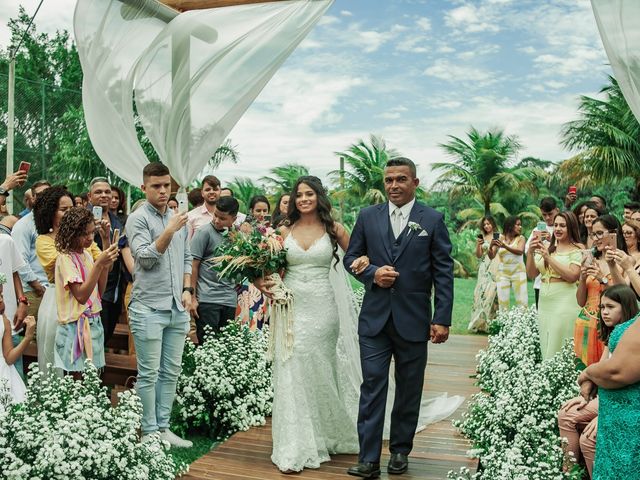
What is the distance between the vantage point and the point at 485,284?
12.7 metres

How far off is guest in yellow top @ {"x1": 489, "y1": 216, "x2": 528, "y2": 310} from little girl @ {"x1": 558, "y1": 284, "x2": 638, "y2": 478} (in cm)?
696

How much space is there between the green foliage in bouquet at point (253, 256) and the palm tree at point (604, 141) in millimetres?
21958

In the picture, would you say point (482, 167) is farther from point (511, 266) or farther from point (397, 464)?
point (397, 464)

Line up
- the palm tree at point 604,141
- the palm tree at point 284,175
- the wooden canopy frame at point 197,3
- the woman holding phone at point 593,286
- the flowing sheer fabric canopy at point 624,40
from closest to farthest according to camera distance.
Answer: the flowing sheer fabric canopy at point 624,40 < the woman holding phone at point 593,286 < the wooden canopy frame at point 197,3 < the palm tree at point 604,141 < the palm tree at point 284,175

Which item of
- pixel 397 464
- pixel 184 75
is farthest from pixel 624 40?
pixel 184 75

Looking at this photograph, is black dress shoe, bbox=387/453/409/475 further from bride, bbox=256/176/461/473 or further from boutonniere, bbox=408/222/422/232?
boutonniere, bbox=408/222/422/232

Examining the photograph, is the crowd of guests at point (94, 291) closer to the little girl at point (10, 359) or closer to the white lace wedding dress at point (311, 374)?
the little girl at point (10, 359)

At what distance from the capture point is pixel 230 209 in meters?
6.96

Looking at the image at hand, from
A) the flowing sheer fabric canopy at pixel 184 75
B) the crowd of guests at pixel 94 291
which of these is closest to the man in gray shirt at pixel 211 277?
the flowing sheer fabric canopy at pixel 184 75

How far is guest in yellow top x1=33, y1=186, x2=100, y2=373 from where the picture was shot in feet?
17.2

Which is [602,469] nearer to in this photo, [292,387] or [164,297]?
[292,387]

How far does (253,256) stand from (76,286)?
131 cm

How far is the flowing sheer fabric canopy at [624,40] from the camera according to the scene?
490 centimetres

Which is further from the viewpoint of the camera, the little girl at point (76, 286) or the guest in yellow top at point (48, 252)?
the guest in yellow top at point (48, 252)
